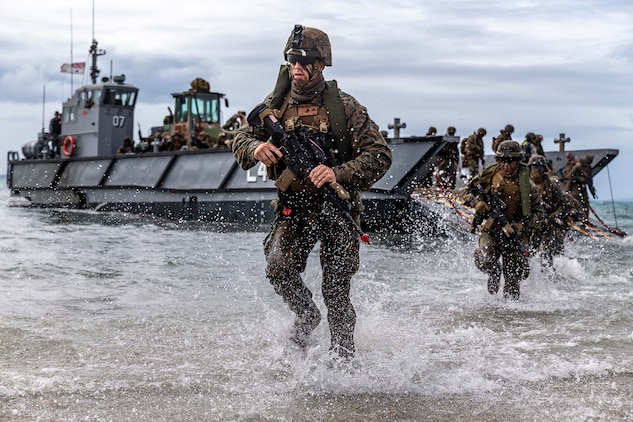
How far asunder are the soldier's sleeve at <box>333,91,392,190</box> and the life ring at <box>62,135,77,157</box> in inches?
962

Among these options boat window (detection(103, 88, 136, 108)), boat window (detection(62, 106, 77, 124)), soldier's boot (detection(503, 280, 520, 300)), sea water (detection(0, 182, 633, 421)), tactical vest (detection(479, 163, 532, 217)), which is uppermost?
boat window (detection(103, 88, 136, 108))

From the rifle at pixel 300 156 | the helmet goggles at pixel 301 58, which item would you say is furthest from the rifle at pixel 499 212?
the helmet goggles at pixel 301 58

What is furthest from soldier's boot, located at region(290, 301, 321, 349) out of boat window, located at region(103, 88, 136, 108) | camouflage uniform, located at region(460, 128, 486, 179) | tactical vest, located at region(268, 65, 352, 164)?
boat window, located at region(103, 88, 136, 108)

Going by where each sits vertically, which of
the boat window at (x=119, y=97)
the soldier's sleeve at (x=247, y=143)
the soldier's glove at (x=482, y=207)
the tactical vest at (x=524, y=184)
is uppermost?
the boat window at (x=119, y=97)

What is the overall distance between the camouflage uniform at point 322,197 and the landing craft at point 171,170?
1095cm

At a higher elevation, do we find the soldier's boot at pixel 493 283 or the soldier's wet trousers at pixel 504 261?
the soldier's wet trousers at pixel 504 261

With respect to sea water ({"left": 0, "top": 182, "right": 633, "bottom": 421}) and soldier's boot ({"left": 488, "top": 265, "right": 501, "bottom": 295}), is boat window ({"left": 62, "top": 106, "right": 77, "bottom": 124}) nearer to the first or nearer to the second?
sea water ({"left": 0, "top": 182, "right": 633, "bottom": 421})

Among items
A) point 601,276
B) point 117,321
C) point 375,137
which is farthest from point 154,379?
point 601,276

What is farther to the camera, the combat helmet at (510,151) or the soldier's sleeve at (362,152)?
the combat helmet at (510,151)

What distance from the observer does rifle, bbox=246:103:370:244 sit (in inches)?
195

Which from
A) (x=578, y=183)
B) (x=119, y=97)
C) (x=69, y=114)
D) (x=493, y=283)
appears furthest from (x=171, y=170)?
(x=493, y=283)

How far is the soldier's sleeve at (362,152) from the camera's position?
16.4 feet

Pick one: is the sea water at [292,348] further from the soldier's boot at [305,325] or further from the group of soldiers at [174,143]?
the group of soldiers at [174,143]

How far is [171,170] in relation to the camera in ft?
76.9
